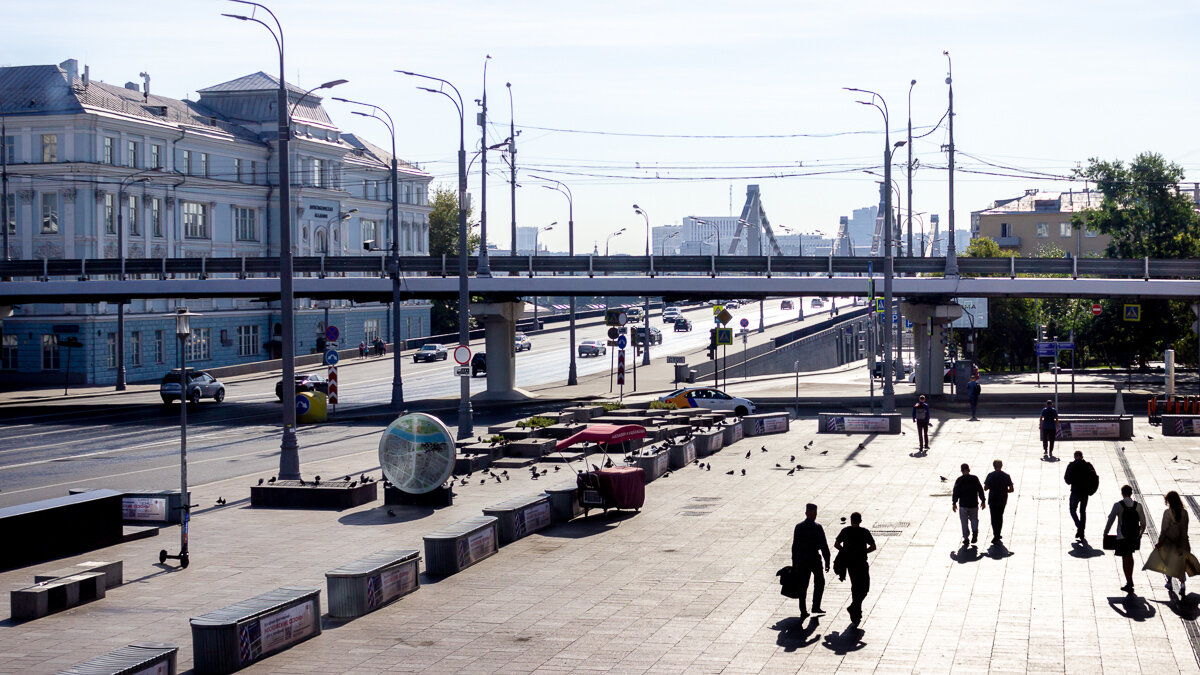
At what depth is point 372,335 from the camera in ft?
317

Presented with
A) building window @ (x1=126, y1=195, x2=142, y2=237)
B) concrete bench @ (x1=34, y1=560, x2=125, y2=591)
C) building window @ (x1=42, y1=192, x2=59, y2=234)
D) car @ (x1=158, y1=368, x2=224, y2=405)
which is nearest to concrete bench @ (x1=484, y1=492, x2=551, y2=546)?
concrete bench @ (x1=34, y1=560, x2=125, y2=591)

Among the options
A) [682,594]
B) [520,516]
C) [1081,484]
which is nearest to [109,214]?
[520,516]

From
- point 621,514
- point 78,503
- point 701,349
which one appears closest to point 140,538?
point 78,503

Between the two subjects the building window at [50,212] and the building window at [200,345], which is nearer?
the building window at [50,212]

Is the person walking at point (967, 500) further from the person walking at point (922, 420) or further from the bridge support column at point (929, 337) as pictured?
the bridge support column at point (929, 337)

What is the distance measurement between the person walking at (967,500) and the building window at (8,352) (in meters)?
63.4

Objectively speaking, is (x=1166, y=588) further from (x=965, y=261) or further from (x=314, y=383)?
(x=314, y=383)

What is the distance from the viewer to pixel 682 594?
616 inches

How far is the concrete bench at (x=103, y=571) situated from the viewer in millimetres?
16009

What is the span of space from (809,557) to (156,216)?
67.7 m

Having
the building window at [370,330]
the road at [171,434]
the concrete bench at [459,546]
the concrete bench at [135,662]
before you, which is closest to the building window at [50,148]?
the road at [171,434]

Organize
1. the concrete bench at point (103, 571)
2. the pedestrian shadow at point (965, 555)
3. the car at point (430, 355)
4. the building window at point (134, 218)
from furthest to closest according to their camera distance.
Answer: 1. the car at point (430, 355)
2. the building window at point (134, 218)
3. the pedestrian shadow at point (965, 555)
4. the concrete bench at point (103, 571)

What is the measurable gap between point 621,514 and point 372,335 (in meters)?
76.4

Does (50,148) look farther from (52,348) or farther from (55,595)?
(55,595)
